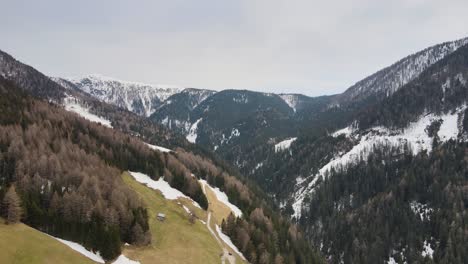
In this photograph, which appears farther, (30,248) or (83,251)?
(83,251)

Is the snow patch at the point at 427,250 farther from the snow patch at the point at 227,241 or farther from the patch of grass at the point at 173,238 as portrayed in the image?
the patch of grass at the point at 173,238

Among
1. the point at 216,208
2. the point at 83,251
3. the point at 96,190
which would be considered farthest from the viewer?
the point at 216,208

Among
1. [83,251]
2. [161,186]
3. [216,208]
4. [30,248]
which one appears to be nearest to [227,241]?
[216,208]

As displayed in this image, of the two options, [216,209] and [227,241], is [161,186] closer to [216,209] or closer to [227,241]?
[216,209]

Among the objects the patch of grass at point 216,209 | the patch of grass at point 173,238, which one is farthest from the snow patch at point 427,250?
the patch of grass at point 173,238

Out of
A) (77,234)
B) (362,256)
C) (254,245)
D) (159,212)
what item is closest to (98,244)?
(77,234)

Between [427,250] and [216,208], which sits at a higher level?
[216,208]

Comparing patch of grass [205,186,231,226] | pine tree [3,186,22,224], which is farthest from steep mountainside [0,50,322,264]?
patch of grass [205,186,231,226]
